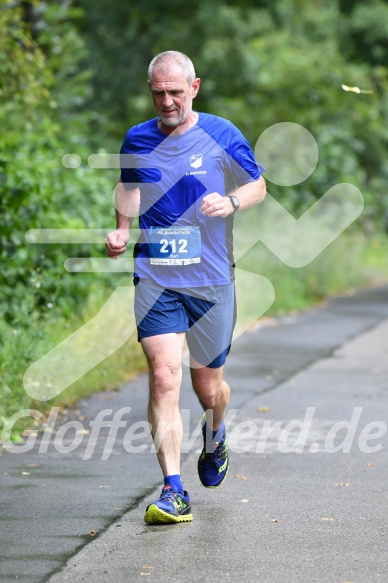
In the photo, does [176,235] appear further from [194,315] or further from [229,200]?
[194,315]

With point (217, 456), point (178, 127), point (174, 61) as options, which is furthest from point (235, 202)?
point (217, 456)

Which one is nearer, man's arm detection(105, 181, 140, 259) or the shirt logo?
the shirt logo

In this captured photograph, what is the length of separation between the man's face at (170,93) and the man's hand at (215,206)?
448 millimetres

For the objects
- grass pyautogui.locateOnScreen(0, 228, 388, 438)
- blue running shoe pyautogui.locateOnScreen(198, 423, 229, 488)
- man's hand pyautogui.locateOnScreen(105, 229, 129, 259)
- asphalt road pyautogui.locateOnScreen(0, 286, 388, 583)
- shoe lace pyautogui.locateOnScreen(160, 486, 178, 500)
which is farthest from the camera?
grass pyautogui.locateOnScreen(0, 228, 388, 438)

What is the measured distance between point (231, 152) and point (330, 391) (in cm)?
479

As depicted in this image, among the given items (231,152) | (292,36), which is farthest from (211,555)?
(292,36)

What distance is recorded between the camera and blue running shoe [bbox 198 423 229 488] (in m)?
6.73

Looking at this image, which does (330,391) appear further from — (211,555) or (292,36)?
(292,36)

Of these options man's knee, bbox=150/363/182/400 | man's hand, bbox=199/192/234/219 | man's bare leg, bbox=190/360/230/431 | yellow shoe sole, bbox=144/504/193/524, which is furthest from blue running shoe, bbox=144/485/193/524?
Answer: man's hand, bbox=199/192/234/219

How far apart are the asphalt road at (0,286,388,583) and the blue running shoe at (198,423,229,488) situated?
0.42ft

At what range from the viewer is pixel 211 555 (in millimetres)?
5605

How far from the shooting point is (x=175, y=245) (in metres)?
6.24

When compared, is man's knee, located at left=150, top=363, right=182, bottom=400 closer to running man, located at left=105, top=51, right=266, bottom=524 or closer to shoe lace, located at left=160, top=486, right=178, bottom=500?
running man, located at left=105, top=51, right=266, bottom=524

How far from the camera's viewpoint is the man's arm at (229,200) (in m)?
6.02
